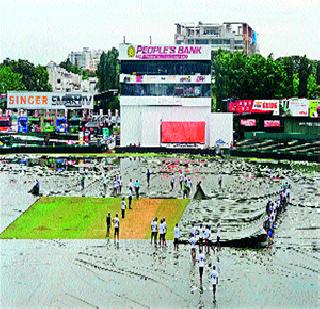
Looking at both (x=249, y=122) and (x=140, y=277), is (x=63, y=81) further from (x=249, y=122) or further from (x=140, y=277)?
(x=140, y=277)

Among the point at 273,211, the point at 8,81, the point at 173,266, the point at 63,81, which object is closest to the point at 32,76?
the point at 8,81

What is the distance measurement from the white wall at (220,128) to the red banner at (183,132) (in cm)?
132

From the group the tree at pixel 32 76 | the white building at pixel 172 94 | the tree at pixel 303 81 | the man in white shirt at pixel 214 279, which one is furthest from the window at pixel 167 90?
the tree at pixel 32 76

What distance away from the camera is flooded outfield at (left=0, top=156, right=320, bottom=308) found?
27.4 metres

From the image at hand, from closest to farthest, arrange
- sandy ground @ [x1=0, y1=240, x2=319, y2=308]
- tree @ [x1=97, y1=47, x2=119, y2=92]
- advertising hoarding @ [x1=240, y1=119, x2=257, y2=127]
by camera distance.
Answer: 1. sandy ground @ [x1=0, y1=240, x2=319, y2=308]
2. advertising hoarding @ [x1=240, y1=119, x2=257, y2=127]
3. tree @ [x1=97, y1=47, x2=119, y2=92]

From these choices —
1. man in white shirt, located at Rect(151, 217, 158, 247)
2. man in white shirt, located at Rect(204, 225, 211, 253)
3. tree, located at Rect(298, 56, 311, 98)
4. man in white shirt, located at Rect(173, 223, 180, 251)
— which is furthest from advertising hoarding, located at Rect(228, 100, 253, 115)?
man in white shirt, located at Rect(204, 225, 211, 253)

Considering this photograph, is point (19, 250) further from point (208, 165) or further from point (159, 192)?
point (208, 165)

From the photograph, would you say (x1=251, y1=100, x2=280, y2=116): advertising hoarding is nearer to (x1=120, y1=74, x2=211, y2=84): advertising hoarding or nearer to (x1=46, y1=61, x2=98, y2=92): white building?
(x1=120, y1=74, x2=211, y2=84): advertising hoarding

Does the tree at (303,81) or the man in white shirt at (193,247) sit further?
the tree at (303,81)

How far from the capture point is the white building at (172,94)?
8644cm

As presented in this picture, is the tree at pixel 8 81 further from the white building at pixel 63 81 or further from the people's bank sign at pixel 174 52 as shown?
the people's bank sign at pixel 174 52

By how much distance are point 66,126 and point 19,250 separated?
65.9m

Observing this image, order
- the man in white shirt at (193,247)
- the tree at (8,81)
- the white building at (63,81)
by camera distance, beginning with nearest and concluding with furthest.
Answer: the man in white shirt at (193,247) → the tree at (8,81) → the white building at (63,81)

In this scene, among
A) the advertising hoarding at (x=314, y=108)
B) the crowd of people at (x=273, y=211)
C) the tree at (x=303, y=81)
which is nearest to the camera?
the crowd of people at (x=273, y=211)
